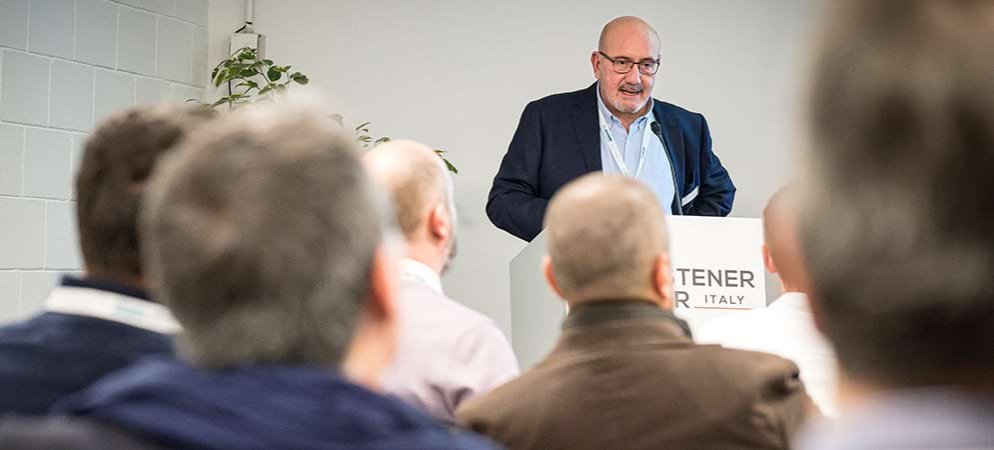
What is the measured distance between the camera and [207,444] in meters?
0.85

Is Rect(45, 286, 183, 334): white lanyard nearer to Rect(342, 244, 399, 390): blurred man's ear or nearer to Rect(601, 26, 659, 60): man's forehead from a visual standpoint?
Rect(342, 244, 399, 390): blurred man's ear

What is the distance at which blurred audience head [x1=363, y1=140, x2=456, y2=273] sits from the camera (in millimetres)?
2275

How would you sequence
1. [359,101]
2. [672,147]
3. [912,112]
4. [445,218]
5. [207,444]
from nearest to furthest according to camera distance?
1. [912,112]
2. [207,444]
3. [445,218]
4. [672,147]
5. [359,101]

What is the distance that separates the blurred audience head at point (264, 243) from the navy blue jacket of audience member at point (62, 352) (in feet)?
1.22


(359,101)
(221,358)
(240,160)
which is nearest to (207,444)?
(221,358)

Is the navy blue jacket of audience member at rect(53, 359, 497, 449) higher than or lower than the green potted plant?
lower

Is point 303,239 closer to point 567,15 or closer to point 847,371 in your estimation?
point 847,371

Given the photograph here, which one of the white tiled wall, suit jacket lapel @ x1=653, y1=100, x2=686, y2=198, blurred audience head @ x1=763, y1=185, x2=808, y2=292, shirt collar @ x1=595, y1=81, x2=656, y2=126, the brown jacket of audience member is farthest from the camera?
the white tiled wall

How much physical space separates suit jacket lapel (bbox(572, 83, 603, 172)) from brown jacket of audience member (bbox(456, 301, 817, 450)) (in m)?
2.47

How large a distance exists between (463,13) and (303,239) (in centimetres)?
486

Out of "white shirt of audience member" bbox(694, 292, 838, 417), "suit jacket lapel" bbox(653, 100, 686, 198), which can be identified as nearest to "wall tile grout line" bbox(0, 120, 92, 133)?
"suit jacket lapel" bbox(653, 100, 686, 198)

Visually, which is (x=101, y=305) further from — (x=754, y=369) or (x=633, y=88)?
(x=633, y=88)

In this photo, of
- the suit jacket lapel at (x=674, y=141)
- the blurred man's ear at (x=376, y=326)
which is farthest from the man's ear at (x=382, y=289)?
the suit jacket lapel at (x=674, y=141)

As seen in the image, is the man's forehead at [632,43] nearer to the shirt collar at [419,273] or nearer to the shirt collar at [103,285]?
the shirt collar at [419,273]
